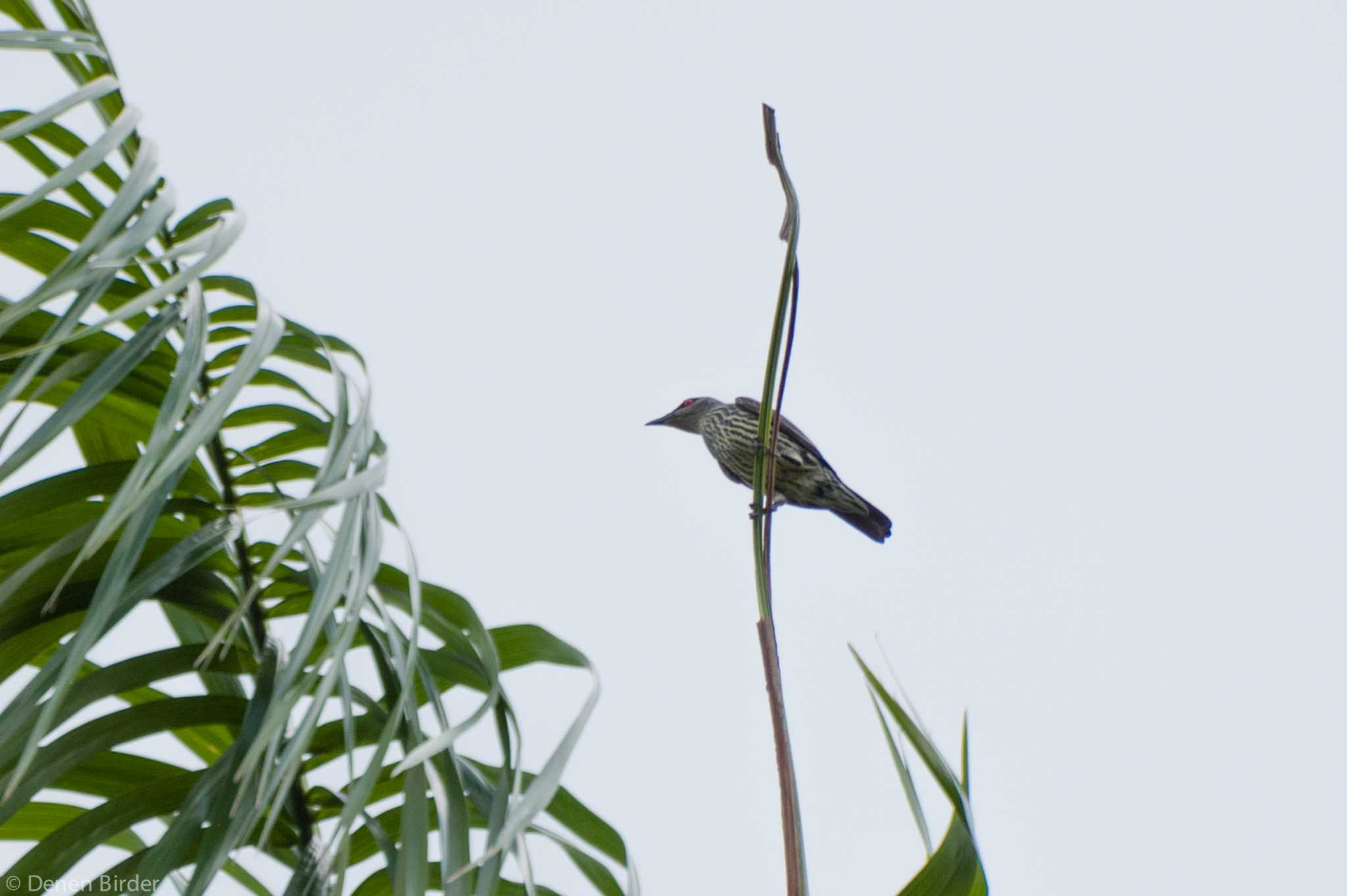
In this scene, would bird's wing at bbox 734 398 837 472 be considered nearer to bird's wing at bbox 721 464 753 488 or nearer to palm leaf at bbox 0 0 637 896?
bird's wing at bbox 721 464 753 488

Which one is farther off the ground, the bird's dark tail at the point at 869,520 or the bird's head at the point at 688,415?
the bird's head at the point at 688,415

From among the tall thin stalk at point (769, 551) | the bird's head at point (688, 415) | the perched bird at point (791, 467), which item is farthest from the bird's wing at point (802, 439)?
the tall thin stalk at point (769, 551)

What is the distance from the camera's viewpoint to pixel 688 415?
7.57 meters

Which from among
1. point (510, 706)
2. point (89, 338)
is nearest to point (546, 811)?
point (510, 706)

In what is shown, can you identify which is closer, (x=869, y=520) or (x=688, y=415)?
(x=869, y=520)

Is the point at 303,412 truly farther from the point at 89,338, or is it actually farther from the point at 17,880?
the point at 17,880

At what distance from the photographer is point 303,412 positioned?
5.12 feet

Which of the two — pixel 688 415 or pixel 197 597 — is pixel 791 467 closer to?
pixel 688 415

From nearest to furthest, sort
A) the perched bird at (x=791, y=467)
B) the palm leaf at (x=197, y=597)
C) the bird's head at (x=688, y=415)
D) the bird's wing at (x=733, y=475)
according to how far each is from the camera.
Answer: the palm leaf at (x=197, y=597) → the perched bird at (x=791, y=467) → the bird's wing at (x=733, y=475) → the bird's head at (x=688, y=415)

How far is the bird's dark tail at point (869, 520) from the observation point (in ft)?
21.2

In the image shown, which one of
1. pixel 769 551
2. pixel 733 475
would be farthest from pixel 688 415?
pixel 769 551

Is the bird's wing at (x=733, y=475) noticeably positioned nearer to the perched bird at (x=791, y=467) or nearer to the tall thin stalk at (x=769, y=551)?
the perched bird at (x=791, y=467)

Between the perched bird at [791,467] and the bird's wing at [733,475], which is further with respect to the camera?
the bird's wing at [733,475]

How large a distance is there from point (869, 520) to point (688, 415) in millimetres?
1464
